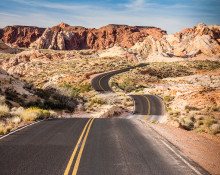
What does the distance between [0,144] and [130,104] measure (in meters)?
22.7

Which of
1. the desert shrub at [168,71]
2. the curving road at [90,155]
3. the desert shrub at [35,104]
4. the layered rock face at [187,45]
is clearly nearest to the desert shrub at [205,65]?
the desert shrub at [168,71]

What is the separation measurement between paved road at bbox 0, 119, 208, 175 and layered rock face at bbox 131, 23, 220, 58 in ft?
319

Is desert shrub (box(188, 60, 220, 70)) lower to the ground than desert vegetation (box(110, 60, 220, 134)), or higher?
higher

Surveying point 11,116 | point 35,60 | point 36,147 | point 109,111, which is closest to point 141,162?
point 36,147

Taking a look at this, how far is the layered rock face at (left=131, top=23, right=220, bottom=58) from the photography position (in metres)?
96.0

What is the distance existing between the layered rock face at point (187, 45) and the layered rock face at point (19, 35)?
402 feet

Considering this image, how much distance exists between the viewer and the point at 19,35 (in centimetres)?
17638

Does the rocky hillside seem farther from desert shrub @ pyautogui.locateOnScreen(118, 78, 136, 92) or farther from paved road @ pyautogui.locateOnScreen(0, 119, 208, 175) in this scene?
paved road @ pyautogui.locateOnScreen(0, 119, 208, 175)

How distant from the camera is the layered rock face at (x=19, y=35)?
17075 cm

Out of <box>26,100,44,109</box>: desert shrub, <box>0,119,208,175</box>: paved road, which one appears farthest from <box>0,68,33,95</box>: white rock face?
<box>0,119,208,175</box>: paved road

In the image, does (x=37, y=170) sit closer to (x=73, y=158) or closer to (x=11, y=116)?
(x=73, y=158)

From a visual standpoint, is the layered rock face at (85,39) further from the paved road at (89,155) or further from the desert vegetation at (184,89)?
the paved road at (89,155)

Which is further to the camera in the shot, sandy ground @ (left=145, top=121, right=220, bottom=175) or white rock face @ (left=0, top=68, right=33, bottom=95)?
white rock face @ (left=0, top=68, right=33, bottom=95)

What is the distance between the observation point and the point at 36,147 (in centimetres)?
673
